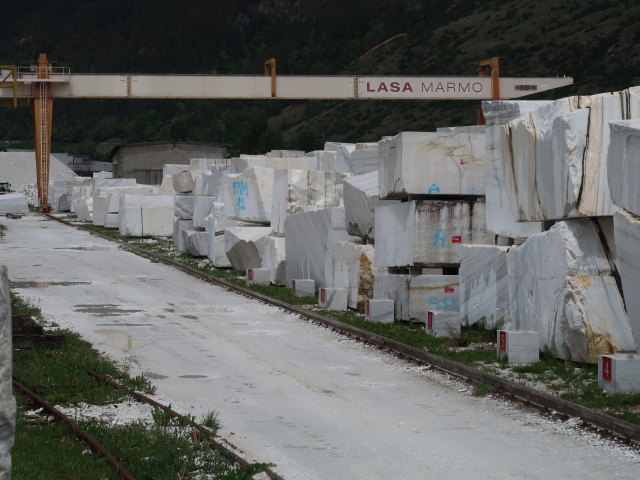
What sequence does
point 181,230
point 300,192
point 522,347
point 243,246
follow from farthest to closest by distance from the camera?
1. point 181,230
2. point 243,246
3. point 300,192
4. point 522,347

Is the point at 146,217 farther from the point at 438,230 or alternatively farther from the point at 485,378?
the point at 485,378

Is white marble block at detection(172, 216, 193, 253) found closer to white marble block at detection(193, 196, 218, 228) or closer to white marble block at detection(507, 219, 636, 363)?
white marble block at detection(193, 196, 218, 228)

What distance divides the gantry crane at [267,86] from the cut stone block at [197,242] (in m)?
25.3

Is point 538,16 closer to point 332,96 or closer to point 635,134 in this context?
point 332,96

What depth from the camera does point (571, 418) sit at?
10.2m

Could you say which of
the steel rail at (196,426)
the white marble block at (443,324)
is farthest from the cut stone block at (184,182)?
the steel rail at (196,426)

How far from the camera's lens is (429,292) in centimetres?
1672

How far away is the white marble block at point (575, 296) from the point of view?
39.7ft

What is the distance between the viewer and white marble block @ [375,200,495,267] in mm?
16672

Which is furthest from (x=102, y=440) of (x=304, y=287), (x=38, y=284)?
(x=38, y=284)

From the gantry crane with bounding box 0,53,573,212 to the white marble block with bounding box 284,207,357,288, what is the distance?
33404 mm

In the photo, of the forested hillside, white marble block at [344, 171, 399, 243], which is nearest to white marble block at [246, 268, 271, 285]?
white marble block at [344, 171, 399, 243]

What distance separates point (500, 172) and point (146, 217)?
2480 cm

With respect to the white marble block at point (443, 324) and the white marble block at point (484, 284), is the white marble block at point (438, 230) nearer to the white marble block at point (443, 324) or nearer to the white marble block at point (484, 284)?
the white marble block at point (484, 284)
